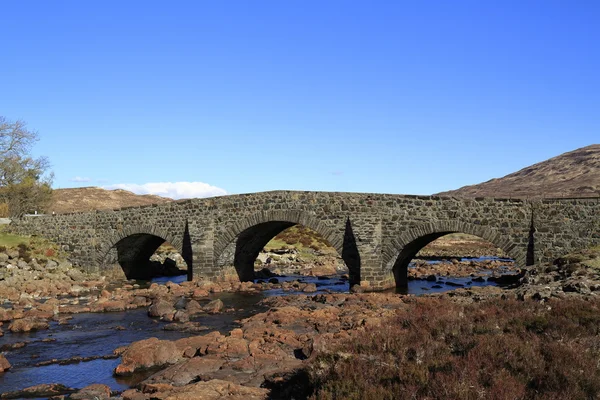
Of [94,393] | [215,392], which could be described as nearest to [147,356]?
[94,393]

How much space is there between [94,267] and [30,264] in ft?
12.8

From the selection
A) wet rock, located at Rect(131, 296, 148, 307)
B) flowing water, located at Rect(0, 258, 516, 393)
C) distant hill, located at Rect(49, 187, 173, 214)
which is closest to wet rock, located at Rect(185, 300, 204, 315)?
flowing water, located at Rect(0, 258, 516, 393)

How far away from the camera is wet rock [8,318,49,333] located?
17.3 m

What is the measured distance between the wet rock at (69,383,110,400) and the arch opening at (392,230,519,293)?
15678 millimetres

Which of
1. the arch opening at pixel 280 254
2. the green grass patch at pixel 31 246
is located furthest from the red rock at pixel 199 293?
the green grass patch at pixel 31 246

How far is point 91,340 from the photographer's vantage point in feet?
52.8

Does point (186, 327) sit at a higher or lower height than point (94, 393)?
lower

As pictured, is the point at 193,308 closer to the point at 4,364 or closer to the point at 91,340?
the point at 91,340

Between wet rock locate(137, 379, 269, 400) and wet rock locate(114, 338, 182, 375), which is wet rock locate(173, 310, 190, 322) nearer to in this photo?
Answer: wet rock locate(114, 338, 182, 375)

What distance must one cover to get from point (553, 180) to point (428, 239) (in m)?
81.3

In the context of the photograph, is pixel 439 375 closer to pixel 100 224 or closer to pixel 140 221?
pixel 140 221

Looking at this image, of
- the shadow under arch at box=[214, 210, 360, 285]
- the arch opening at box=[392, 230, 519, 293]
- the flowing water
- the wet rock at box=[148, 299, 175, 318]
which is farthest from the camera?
the arch opening at box=[392, 230, 519, 293]

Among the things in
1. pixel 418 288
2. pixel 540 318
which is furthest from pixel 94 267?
pixel 540 318

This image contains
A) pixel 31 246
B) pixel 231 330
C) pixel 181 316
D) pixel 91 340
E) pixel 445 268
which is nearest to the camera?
pixel 231 330
